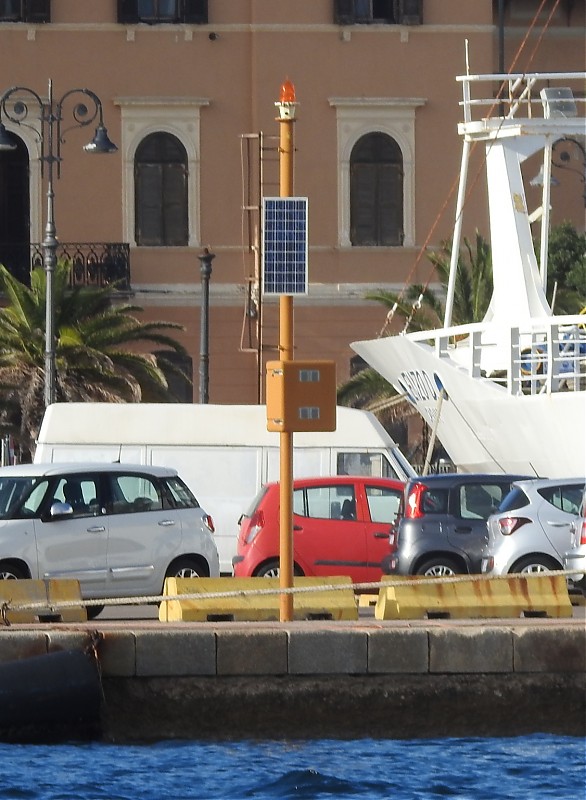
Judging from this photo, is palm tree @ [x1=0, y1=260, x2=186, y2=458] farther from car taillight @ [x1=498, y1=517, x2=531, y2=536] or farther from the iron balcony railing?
car taillight @ [x1=498, y1=517, x2=531, y2=536]

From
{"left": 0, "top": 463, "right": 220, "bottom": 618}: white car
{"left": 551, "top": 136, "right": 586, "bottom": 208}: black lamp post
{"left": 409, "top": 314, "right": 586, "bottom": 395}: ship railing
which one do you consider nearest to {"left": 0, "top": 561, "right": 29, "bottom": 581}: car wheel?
{"left": 0, "top": 463, "right": 220, "bottom": 618}: white car

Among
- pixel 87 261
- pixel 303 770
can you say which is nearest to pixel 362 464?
pixel 303 770

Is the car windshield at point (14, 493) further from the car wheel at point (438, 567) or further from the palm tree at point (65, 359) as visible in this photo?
the palm tree at point (65, 359)

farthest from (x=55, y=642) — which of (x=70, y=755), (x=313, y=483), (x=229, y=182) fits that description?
(x=229, y=182)

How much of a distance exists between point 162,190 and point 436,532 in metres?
21.7

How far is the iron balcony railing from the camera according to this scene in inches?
1553

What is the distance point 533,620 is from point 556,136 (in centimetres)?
1717

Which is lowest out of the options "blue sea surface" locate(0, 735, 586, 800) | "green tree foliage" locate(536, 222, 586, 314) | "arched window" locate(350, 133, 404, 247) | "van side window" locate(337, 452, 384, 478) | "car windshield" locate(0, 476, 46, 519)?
"blue sea surface" locate(0, 735, 586, 800)

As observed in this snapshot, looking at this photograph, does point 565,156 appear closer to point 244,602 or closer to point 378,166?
point 378,166

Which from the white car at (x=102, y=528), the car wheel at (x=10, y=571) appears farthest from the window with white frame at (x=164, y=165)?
the car wheel at (x=10, y=571)

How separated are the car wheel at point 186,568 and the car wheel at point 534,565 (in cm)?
323

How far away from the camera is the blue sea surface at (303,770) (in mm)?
11930

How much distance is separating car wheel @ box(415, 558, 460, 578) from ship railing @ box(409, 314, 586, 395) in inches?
238

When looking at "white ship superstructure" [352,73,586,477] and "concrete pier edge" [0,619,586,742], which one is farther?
"white ship superstructure" [352,73,586,477]
